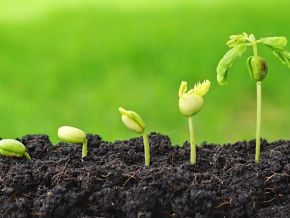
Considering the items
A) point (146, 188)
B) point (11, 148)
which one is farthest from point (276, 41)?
point (11, 148)

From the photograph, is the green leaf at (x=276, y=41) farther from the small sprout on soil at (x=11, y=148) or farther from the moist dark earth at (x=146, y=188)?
the small sprout on soil at (x=11, y=148)

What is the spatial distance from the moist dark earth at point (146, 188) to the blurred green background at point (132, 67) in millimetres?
2665

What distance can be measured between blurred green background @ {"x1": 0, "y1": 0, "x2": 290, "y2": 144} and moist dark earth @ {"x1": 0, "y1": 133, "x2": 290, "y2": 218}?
8.74 feet

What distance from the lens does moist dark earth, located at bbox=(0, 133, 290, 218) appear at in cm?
162

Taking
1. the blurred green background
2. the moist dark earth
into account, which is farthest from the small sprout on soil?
the blurred green background

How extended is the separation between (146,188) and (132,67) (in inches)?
150

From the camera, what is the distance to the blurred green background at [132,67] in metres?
Result: 4.84

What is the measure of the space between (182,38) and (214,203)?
4163mm

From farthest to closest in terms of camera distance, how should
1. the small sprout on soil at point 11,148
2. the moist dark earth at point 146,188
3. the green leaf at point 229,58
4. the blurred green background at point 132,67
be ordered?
the blurred green background at point 132,67 → the small sprout on soil at point 11,148 → the green leaf at point 229,58 → the moist dark earth at point 146,188

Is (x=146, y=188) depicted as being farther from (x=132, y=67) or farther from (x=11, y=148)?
(x=132, y=67)

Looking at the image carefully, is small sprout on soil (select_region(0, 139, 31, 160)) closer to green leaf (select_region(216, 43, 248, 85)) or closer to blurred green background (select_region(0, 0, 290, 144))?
green leaf (select_region(216, 43, 248, 85))

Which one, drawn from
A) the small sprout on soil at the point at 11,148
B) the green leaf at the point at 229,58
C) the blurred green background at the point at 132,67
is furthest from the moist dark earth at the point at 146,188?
the blurred green background at the point at 132,67

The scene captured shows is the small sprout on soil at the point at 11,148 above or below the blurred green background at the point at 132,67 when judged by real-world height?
below

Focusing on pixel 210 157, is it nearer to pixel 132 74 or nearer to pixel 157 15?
pixel 132 74
